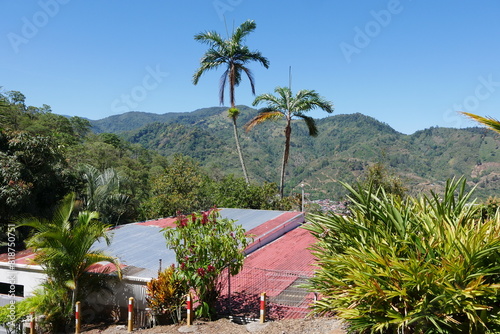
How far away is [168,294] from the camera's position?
8.07 meters

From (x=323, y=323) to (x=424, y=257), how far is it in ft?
8.17

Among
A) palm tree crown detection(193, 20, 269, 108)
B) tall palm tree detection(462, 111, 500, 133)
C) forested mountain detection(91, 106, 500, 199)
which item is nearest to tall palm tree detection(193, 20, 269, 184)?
palm tree crown detection(193, 20, 269, 108)

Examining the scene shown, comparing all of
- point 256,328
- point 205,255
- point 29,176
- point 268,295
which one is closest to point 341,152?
point 29,176

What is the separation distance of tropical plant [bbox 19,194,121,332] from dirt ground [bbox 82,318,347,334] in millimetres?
965

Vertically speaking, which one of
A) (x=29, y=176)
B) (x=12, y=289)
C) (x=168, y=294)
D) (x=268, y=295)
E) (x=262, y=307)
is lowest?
(x=12, y=289)

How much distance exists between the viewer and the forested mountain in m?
115

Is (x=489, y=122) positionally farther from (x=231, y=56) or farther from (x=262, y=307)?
(x=231, y=56)

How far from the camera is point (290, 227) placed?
619 inches

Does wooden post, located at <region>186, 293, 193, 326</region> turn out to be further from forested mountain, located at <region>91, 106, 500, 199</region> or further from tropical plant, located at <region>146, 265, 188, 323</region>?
forested mountain, located at <region>91, 106, 500, 199</region>

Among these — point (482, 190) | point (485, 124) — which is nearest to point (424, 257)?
point (485, 124)

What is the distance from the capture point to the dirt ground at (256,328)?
20.7 ft

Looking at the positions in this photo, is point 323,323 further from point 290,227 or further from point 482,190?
point 482,190

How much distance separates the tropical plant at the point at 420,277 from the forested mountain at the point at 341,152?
93848 millimetres

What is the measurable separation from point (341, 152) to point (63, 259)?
146 meters
